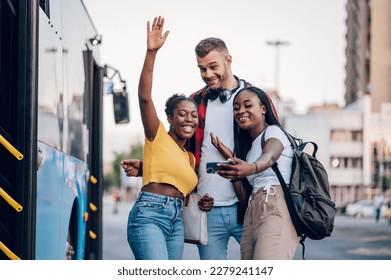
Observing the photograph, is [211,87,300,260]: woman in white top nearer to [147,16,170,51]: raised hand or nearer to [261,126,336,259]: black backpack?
[261,126,336,259]: black backpack

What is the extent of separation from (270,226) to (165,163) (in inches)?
21.5

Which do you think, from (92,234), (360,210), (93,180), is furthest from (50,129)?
(360,210)

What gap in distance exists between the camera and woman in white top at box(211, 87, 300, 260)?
4.04m

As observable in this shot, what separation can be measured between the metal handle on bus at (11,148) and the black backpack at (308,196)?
106 centimetres

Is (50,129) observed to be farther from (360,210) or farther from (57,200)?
(360,210)

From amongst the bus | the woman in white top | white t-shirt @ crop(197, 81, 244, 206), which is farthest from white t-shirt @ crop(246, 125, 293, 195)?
the bus

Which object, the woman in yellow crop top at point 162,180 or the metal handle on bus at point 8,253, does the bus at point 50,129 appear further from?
the woman in yellow crop top at point 162,180

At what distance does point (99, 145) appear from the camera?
7645mm

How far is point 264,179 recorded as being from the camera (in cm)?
409

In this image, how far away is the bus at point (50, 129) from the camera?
13.2 feet

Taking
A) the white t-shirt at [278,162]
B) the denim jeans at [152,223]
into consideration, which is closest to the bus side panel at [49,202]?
the denim jeans at [152,223]
